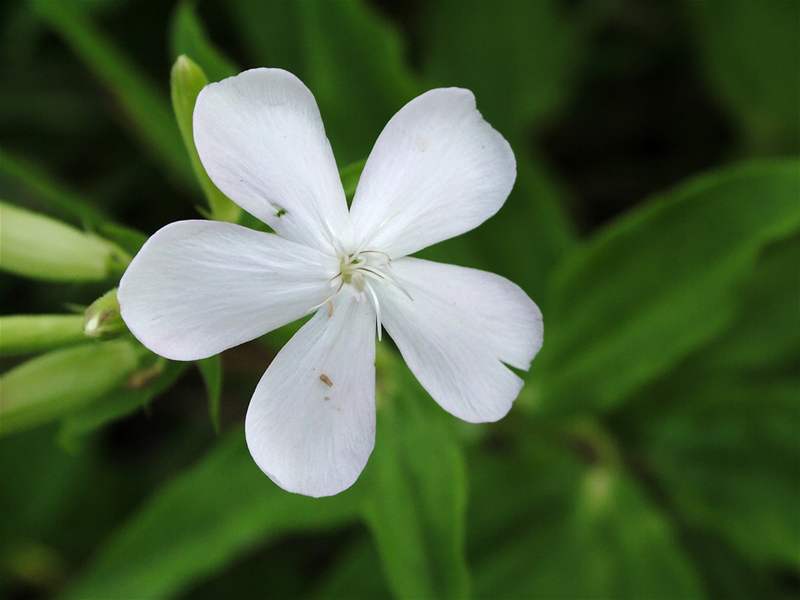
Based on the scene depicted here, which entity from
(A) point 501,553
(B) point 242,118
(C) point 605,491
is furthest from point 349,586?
(B) point 242,118

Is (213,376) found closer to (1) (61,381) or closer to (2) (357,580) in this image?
(1) (61,381)

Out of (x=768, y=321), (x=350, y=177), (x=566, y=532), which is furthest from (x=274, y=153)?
(x=768, y=321)

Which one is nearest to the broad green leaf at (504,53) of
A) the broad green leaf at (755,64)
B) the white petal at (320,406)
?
the broad green leaf at (755,64)

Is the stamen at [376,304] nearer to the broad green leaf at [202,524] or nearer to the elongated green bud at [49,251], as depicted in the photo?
the elongated green bud at [49,251]

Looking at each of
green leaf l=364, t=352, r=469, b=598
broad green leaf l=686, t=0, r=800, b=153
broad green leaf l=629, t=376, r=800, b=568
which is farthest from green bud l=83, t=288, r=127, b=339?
broad green leaf l=686, t=0, r=800, b=153

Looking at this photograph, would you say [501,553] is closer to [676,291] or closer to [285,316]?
[676,291]

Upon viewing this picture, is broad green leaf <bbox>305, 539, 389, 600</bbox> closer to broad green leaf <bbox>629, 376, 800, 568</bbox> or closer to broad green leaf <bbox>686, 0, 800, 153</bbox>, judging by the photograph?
broad green leaf <bbox>629, 376, 800, 568</bbox>
